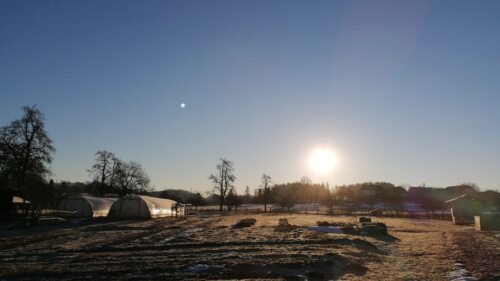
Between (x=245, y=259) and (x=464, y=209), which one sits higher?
(x=464, y=209)

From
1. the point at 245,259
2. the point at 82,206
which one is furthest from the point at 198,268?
the point at 82,206

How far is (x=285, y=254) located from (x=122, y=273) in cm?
781

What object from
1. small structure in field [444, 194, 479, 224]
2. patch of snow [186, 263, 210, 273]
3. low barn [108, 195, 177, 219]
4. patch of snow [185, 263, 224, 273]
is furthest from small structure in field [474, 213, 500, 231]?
low barn [108, 195, 177, 219]

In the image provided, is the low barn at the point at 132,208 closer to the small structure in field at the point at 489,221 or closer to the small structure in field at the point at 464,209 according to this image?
the small structure in field at the point at 464,209

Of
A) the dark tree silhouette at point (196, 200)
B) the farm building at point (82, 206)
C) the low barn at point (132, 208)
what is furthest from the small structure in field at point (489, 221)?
the dark tree silhouette at point (196, 200)

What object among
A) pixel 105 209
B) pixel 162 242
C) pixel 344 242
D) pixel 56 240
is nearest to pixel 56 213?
pixel 105 209

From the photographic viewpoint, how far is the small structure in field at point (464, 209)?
51.0 meters

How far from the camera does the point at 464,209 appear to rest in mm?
52156

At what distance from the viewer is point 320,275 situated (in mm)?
14930

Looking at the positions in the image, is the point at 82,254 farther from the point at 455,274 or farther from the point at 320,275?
the point at 455,274

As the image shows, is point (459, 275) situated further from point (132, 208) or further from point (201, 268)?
point (132, 208)

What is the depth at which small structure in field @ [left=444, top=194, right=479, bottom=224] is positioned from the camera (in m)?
51.0

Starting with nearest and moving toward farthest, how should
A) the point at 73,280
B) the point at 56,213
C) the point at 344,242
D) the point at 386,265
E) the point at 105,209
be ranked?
the point at 73,280 < the point at 386,265 < the point at 344,242 < the point at 56,213 < the point at 105,209

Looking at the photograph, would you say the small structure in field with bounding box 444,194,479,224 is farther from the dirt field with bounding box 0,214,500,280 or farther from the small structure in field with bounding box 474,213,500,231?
the dirt field with bounding box 0,214,500,280
